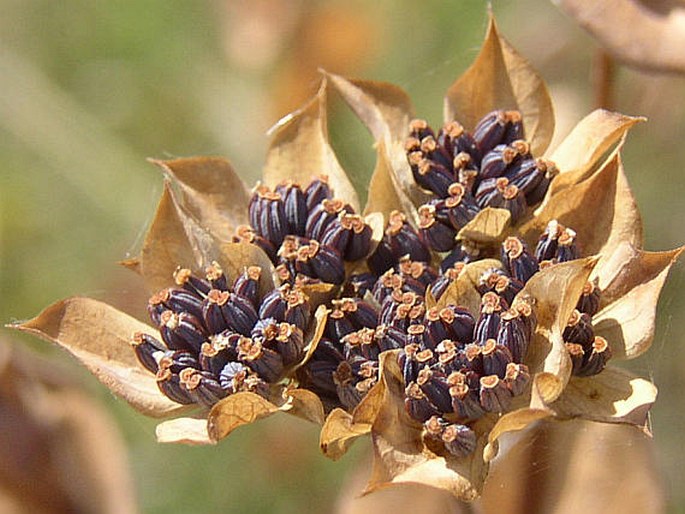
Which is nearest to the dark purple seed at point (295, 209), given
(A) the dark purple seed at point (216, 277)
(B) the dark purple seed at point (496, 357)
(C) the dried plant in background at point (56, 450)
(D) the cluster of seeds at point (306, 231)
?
(D) the cluster of seeds at point (306, 231)

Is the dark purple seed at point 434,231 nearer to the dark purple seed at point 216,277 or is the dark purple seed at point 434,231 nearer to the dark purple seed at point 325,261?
the dark purple seed at point 325,261

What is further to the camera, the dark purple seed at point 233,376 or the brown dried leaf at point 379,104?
the brown dried leaf at point 379,104

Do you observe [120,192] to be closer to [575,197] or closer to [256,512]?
[256,512]

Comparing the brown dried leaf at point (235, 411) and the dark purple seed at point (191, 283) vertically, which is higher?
the dark purple seed at point (191, 283)

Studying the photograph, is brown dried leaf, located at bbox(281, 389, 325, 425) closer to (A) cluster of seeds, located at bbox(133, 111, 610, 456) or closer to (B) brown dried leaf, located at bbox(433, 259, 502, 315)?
(A) cluster of seeds, located at bbox(133, 111, 610, 456)

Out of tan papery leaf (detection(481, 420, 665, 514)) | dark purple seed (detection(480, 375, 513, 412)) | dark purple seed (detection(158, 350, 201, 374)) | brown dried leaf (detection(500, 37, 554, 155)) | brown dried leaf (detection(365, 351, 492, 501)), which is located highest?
brown dried leaf (detection(500, 37, 554, 155))

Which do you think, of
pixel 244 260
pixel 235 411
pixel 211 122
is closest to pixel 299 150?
pixel 244 260

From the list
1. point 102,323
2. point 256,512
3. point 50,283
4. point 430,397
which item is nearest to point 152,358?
point 102,323

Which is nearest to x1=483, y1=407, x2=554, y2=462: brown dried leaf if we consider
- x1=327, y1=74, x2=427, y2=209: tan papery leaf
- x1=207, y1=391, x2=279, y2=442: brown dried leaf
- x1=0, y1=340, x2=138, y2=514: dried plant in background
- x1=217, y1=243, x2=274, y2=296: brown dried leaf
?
x1=207, y1=391, x2=279, y2=442: brown dried leaf
